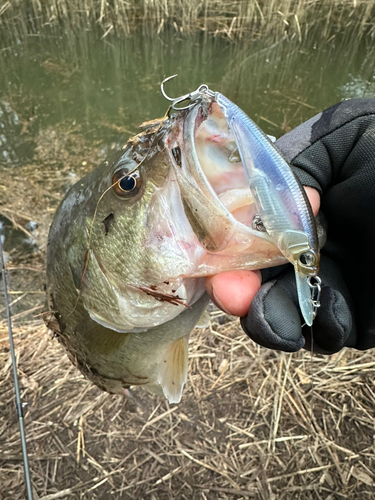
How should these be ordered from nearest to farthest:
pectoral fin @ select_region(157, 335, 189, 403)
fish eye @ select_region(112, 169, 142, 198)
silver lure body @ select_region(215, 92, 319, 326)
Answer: silver lure body @ select_region(215, 92, 319, 326)
fish eye @ select_region(112, 169, 142, 198)
pectoral fin @ select_region(157, 335, 189, 403)

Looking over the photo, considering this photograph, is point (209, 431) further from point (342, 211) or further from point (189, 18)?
point (189, 18)

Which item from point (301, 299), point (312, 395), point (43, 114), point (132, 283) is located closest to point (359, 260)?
point (301, 299)

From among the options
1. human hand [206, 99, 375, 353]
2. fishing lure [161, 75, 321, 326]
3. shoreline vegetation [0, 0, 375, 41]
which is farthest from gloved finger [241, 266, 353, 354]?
shoreline vegetation [0, 0, 375, 41]

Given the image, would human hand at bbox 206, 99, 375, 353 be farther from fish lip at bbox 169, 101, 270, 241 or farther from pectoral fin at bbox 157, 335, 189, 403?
pectoral fin at bbox 157, 335, 189, 403

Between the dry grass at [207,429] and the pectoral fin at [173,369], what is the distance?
3.63 feet

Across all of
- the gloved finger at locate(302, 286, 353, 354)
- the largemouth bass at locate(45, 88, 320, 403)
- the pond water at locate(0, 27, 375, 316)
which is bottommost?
the pond water at locate(0, 27, 375, 316)

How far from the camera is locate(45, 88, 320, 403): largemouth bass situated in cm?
117

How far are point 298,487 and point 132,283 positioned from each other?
206cm

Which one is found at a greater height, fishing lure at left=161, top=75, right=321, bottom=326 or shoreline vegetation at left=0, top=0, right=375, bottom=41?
fishing lure at left=161, top=75, right=321, bottom=326

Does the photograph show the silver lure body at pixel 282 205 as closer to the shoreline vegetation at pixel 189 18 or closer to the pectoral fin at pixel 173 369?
the pectoral fin at pixel 173 369

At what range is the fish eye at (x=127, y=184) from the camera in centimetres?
131

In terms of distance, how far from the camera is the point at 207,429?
2824 mm

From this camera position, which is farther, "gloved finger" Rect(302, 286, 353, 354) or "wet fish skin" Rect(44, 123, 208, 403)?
"gloved finger" Rect(302, 286, 353, 354)

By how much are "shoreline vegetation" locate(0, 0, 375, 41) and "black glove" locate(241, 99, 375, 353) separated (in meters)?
8.24
